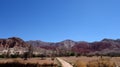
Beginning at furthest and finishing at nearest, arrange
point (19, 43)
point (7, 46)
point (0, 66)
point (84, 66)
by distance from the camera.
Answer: point (19, 43) < point (7, 46) < point (0, 66) < point (84, 66)

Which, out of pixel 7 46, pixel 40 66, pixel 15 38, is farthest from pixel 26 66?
pixel 15 38

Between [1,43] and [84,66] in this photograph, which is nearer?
[84,66]

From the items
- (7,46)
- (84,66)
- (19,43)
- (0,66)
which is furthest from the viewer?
(19,43)

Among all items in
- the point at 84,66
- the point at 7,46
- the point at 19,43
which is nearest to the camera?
the point at 84,66

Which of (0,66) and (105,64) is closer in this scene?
(105,64)

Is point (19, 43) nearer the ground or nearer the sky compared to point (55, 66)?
nearer the sky

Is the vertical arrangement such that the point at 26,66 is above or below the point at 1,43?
below

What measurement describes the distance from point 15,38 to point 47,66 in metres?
147

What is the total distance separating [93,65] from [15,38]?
152 meters

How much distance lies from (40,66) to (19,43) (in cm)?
13948

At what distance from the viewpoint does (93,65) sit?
113 feet

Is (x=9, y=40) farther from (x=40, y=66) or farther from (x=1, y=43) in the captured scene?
(x=40, y=66)

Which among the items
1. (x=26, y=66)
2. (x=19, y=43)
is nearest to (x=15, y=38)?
(x=19, y=43)

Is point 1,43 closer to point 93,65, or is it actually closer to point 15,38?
point 15,38
